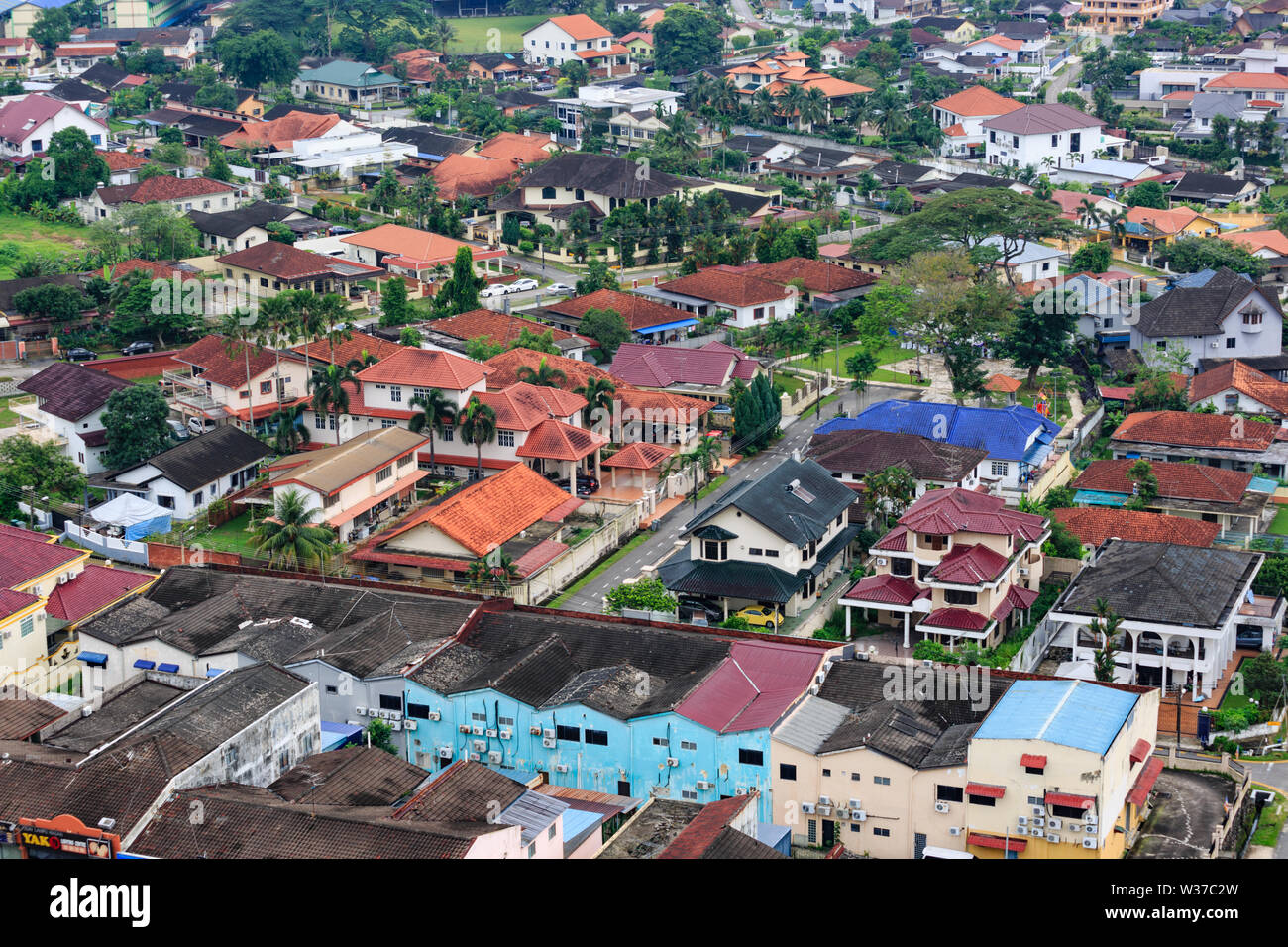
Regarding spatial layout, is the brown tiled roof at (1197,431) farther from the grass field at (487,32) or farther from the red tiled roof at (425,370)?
the grass field at (487,32)

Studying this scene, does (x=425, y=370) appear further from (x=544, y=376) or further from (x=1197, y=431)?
(x=1197, y=431)

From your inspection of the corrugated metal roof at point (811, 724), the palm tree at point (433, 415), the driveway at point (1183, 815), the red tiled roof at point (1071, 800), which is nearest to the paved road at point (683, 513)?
the palm tree at point (433, 415)

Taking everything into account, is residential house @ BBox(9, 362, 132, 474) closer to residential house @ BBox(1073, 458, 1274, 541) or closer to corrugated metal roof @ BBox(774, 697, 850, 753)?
corrugated metal roof @ BBox(774, 697, 850, 753)

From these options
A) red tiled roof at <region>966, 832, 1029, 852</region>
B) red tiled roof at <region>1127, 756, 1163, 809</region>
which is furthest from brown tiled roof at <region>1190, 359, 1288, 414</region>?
red tiled roof at <region>966, 832, 1029, 852</region>
